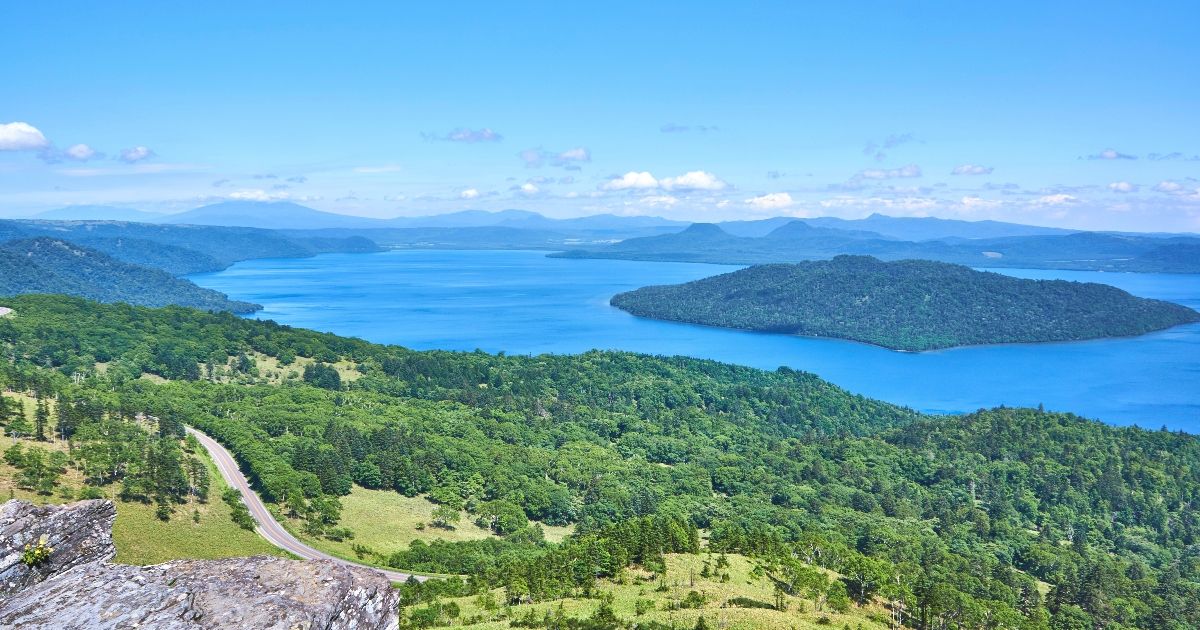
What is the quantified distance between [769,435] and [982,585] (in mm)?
58553

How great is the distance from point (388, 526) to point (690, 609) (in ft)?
102

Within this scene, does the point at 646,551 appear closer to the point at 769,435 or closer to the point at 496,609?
the point at 496,609

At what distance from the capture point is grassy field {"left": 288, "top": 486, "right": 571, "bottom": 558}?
53.5m

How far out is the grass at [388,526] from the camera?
5341 centimetres

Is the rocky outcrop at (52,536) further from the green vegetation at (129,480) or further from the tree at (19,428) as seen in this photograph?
the tree at (19,428)

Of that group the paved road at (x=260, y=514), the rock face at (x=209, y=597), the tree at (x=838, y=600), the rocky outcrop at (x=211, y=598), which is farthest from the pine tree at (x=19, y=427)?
the tree at (x=838, y=600)

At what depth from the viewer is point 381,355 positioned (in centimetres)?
12269

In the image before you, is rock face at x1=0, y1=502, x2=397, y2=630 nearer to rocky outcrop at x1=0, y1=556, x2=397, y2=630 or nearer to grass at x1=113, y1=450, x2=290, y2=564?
rocky outcrop at x1=0, y1=556, x2=397, y2=630

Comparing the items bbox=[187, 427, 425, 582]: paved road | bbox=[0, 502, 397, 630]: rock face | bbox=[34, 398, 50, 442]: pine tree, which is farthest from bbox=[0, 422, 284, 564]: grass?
bbox=[0, 502, 397, 630]: rock face

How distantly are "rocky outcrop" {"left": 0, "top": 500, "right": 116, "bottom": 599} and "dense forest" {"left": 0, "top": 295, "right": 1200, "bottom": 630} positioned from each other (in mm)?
21091

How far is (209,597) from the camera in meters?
12.3

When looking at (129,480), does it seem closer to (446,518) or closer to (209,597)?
(446,518)

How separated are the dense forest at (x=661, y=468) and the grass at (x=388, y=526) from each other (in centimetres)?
143

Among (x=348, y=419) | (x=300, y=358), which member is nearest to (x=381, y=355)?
(x=300, y=358)
